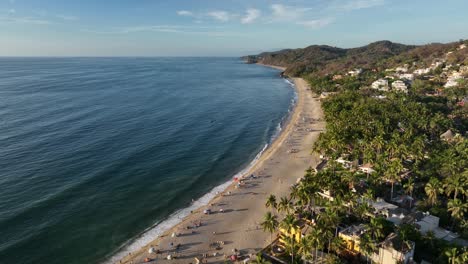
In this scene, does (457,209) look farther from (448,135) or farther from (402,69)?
(402,69)

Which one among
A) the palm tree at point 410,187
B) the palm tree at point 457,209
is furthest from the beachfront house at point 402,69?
the palm tree at point 457,209

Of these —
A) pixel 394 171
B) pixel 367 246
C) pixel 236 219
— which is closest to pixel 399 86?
pixel 394 171

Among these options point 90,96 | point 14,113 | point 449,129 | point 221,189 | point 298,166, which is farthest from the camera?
point 90,96

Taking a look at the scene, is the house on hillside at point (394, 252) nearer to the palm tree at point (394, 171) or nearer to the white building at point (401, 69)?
the palm tree at point (394, 171)

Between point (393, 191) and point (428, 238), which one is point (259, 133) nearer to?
point (393, 191)

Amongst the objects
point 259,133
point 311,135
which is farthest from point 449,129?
Answer: point 259,133

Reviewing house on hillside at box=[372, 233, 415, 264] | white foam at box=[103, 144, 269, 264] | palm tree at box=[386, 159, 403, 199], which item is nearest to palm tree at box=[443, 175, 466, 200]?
palm tree at box=[386, 159, 403, 199]
